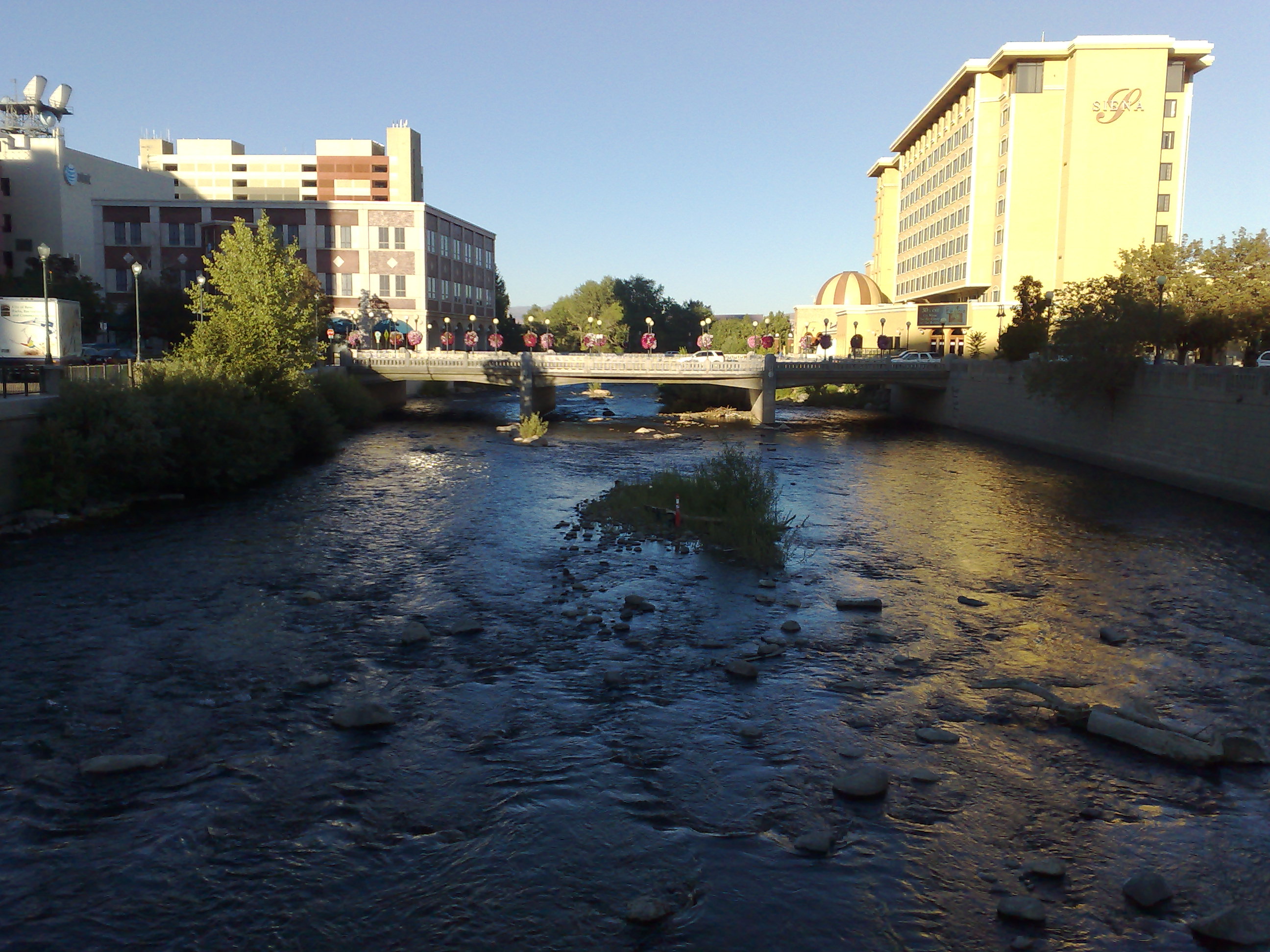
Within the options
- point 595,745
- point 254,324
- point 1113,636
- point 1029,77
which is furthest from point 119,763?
point 1029,77

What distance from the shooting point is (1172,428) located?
3903 cm

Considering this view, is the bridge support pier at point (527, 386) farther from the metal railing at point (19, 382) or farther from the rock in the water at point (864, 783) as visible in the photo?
the rock in the water at point (864, 783)

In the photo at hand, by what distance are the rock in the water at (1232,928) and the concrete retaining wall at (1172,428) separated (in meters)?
28.3

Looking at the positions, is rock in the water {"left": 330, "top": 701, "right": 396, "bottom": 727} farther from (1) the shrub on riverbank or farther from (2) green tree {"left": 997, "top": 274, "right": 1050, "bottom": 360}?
(2) green tree {"left": 997, "top": 274, "right": 1050, "bottom": 360}

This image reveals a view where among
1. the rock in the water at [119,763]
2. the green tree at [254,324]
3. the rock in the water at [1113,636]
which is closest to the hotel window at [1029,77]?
the green tree at [254,324]

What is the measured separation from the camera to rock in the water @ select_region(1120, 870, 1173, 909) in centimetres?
984

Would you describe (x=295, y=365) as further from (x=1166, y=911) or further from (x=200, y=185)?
(x=200, y=185)

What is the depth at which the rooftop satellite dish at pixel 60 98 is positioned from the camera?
10681 cm

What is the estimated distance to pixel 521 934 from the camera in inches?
374

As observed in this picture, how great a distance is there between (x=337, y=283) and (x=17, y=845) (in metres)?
92.2

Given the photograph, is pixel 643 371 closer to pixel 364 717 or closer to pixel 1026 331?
pixel 1026 331

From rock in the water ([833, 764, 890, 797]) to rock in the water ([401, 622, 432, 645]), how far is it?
8.69 m

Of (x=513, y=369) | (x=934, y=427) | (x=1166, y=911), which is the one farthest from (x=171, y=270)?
(x=1166, y=911)

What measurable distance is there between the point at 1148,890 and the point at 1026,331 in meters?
60.6
